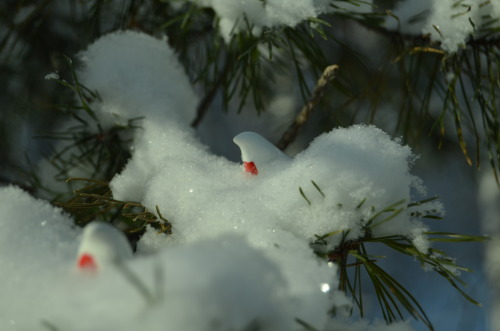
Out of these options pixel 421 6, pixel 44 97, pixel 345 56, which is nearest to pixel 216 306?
pixel 421 6

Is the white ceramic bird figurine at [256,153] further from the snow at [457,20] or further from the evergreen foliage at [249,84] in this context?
the snow at [457,20]

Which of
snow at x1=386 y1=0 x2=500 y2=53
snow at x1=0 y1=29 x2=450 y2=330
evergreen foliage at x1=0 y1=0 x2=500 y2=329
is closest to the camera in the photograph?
snow at x1=0 y1=29 x2=450 y2=330

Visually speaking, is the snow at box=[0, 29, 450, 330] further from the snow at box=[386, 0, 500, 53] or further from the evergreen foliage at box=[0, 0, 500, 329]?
the snow at box=[386, 0, 500, 53]

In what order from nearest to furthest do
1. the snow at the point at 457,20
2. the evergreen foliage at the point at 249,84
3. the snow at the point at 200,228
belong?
the snow at the point at 200,228, the evergreen foliage at the point at 249,84, the snow at the point at 457,20

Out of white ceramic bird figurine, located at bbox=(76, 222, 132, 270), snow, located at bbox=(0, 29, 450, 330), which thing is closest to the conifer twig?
snow, located at bbox=(0, 29, 450, 330)

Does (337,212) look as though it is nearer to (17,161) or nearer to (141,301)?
(141,301)

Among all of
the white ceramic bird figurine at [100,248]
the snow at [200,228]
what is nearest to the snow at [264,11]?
the snow at [200,228]

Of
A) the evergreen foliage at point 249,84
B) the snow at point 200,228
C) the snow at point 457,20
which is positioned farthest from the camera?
the snow at point 457,20
